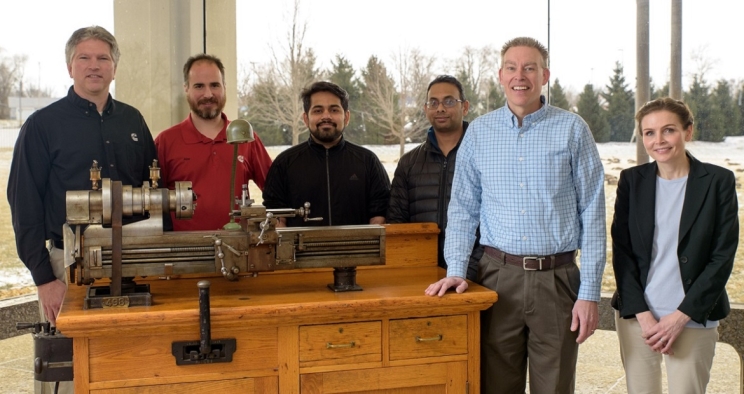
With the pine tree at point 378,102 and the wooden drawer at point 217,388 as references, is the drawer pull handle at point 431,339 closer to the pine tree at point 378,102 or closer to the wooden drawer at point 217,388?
the wooden drawer at point 217,388

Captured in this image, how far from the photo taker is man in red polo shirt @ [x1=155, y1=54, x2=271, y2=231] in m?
3.14

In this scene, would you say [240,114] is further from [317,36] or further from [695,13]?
[695,13]

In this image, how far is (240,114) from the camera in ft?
15.8

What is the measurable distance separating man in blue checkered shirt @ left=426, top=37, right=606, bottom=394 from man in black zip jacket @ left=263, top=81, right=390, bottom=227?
838mm

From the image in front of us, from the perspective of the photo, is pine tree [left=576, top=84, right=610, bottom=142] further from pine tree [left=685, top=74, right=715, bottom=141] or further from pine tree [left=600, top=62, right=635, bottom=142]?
pine tree [left=685, top=74, right=715, bottom=141]

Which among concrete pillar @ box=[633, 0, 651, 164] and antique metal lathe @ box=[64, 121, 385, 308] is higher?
concrete pillar @ box=[633, 0, 651, 164]

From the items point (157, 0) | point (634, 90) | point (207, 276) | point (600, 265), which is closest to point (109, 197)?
point (207, 276)

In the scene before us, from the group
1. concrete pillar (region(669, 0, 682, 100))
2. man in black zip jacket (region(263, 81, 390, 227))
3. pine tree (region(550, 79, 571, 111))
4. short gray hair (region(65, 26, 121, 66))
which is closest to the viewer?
short gray hair (region(65, 26, 121, 66))

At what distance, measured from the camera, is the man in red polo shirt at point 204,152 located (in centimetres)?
314

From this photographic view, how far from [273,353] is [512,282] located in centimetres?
84

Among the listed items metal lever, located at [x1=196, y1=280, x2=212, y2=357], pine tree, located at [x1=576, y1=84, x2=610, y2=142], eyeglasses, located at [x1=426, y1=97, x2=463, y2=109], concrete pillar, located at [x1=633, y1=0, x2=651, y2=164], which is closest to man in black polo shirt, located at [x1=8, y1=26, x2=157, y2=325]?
metal lever, located at [x1=196, y1=280, x2=212, y2=357]

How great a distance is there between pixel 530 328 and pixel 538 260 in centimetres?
24

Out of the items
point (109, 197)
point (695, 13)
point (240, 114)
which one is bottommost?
point (109, 197)

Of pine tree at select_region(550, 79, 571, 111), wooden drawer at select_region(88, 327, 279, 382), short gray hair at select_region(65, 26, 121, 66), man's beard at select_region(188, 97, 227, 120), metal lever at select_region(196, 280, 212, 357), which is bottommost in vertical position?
wooden drawer at select_region(88, 327, 279, 382)
